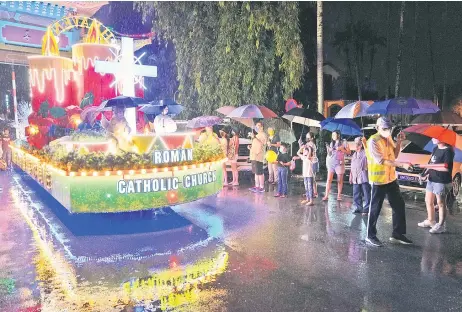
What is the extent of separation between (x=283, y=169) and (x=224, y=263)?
5.15 m

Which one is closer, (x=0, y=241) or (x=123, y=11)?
(x=0, y=241)

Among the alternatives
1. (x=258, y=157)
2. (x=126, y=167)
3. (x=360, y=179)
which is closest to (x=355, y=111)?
(x=360, y=179)

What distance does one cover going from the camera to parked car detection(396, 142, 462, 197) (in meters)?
9.44

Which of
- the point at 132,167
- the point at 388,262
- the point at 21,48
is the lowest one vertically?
the point at 388,262

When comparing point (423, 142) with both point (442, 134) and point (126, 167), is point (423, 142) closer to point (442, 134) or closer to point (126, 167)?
point (442, 134)

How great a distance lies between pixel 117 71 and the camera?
10.8m

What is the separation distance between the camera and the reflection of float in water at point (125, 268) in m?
4.67

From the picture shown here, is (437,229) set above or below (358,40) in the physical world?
below

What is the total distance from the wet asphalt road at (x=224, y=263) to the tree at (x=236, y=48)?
24.5ft

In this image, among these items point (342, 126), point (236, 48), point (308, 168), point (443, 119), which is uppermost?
point (236, 48)

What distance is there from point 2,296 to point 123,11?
92.6 ft

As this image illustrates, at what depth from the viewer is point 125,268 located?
568cm

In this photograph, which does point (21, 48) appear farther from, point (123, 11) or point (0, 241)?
point (0, 241)

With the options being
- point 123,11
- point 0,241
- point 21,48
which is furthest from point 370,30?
point 0,241
